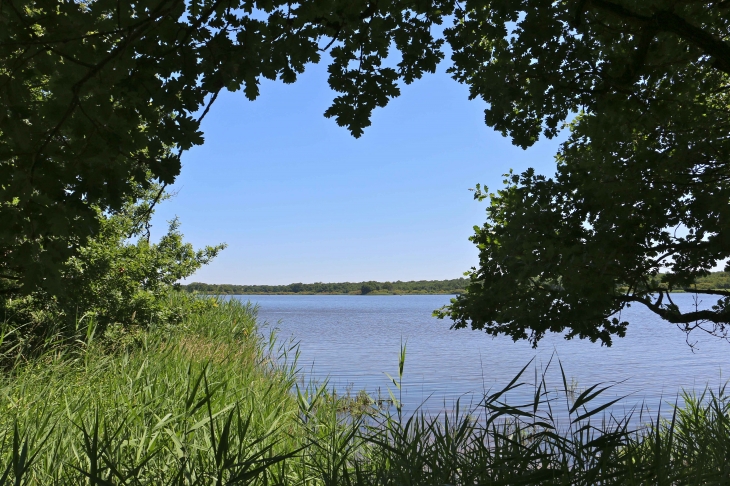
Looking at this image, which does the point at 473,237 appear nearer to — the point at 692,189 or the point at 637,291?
the point at 637,291

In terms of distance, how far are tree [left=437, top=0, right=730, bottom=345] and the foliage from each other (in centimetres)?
567

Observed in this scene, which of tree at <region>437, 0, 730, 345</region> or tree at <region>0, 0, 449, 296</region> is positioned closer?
tree at <region>0, 0, 449, 296</region>

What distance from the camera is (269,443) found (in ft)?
17.2

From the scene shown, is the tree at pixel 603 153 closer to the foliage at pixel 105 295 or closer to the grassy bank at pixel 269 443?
the grassy bank at pixel 269 443

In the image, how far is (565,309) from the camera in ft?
21.4

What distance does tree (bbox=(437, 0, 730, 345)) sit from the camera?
473cm

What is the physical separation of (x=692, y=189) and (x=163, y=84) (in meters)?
5.32

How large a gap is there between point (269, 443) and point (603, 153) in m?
4.44

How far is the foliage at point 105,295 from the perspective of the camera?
871 cm

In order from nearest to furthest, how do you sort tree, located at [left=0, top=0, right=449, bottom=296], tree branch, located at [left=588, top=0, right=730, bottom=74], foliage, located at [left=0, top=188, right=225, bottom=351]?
tree, located at [left=0, top=0, right=449, bottom=296] → tree branch, located at [left=588, top=0, right=730, bottom=74] → foliage, located at [left=0, top=188, right=225, bottom=351]

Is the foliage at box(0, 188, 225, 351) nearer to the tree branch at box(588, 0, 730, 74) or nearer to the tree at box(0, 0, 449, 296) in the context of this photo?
the tree at box(0, 0, 449, 296)

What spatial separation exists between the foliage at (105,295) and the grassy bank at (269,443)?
115 centimetres

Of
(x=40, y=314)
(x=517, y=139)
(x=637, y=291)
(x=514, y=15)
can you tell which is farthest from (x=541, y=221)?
(x=40, y=314)

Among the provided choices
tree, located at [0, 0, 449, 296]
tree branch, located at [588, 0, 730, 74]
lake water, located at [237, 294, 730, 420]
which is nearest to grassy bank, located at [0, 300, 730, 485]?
tree, located at [0, 0, 449, 296]
